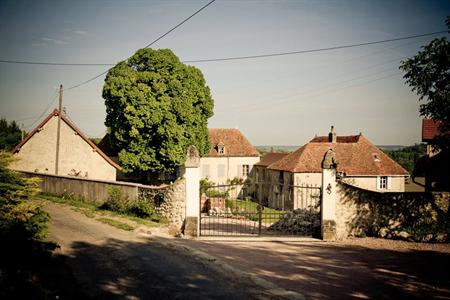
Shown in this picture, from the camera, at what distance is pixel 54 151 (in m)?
25.8

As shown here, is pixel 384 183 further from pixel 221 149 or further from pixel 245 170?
pixel 221 149

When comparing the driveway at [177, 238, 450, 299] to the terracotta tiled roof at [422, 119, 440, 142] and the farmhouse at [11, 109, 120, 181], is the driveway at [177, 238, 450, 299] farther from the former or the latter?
the terracotta tiled roof at [422, 119, 440, 142]

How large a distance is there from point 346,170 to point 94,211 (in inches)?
1016

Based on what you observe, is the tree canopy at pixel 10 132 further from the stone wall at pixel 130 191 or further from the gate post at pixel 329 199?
the gate post at pixel 329 199

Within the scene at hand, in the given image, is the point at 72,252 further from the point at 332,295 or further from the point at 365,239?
the point at 365,239

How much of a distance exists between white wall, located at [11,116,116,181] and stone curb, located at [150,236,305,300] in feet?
60.6

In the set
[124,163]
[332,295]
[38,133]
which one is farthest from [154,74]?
[332,295]

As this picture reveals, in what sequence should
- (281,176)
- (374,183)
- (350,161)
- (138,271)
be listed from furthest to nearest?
(281,176) → (350,161) → (374,183) → (138,271)

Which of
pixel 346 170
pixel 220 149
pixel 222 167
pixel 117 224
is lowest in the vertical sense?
pixel 117 224

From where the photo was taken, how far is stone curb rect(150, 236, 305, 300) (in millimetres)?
6723

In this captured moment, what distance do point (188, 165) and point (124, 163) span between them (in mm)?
17059

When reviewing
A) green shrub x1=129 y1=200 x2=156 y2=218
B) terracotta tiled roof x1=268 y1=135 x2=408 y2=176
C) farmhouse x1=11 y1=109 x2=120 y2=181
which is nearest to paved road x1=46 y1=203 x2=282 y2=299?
green shrub x1=129 y1=200 x2=156 y2=218

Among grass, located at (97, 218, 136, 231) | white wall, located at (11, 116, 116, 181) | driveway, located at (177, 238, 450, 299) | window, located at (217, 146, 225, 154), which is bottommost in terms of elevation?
driveway, located at (177, 238, 450, 299)

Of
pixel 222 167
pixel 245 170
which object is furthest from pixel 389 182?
pixel 222 167
